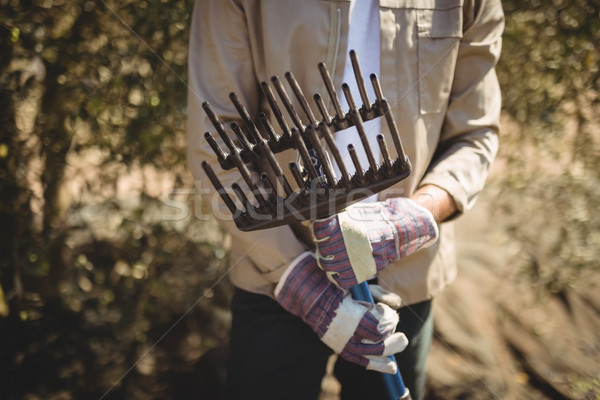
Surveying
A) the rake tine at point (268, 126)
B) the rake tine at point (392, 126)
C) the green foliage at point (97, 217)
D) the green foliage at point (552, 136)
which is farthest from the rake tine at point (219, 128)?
the green foliage at point (552, 136)

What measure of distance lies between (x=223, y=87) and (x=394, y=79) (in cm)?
51

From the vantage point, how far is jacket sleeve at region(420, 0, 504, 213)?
5.16ft

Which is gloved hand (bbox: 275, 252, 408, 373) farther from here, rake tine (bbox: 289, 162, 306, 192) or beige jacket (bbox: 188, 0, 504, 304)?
rake tine (bbox: 289, 162, 306, 192)

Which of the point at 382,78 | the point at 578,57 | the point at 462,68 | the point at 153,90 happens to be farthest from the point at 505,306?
the point at 153,90

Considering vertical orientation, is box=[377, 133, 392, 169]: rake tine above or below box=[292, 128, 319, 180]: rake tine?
below

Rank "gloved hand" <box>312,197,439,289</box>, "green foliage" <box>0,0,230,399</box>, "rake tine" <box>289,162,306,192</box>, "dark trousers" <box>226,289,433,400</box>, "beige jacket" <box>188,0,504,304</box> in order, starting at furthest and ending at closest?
"green foliage" <box>0,0,230,399</box> < "dark trousers" <box>226,289,433,400</box> < "beige jacket" <box>188,0,504,304</box> < "gloved hand" <box>312,197,439,289</box> < "rake tine" <box>289,162,306,192</box>

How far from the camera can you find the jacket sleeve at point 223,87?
4.66ft

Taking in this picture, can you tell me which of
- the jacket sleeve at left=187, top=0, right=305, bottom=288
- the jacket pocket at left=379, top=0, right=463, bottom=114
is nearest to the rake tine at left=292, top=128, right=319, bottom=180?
the jacket sleeve at left=187, top=0, right=305, bottom=288

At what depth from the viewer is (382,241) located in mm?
1361

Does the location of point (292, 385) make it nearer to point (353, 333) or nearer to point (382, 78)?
point (353, 333)

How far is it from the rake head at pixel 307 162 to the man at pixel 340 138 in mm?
144

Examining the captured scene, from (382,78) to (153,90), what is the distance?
4.20 feet

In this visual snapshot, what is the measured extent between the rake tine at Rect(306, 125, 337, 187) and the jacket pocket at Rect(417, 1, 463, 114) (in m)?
0.53

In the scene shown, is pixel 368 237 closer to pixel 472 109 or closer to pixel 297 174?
pixel 297 174
